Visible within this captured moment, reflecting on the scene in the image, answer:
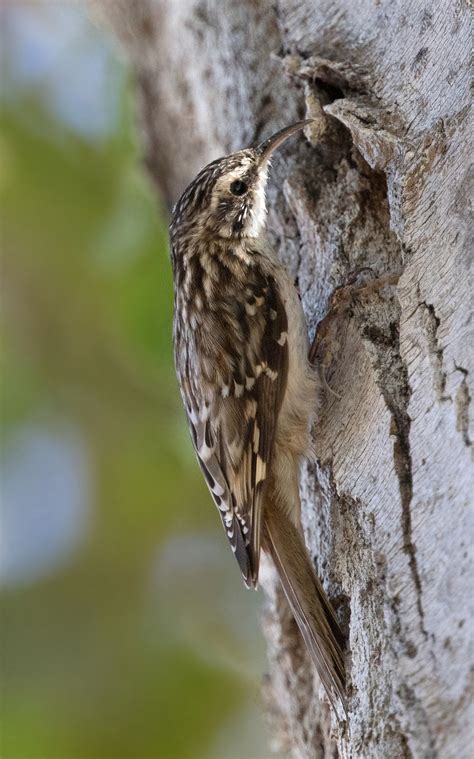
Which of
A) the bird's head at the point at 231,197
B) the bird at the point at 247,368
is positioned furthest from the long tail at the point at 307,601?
the bird's head at the point at 231,197

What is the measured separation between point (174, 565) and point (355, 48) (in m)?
2.53

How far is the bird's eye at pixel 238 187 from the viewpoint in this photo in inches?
101

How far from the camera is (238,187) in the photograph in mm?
2592

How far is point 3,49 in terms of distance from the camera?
434 centimetres

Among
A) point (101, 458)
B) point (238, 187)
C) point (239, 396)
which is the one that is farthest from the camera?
point (101, 458)

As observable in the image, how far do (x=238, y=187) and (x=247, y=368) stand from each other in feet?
Result: 1.66

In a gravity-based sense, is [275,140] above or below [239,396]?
above

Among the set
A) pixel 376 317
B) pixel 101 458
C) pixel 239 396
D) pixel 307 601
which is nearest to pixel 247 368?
pixel 239 396

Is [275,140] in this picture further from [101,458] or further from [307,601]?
[101,458]

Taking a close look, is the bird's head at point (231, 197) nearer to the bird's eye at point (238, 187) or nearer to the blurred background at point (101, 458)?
the bird's eye at point (238, 187)

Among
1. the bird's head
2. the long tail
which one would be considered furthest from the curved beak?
the long tail

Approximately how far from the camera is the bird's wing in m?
2.31

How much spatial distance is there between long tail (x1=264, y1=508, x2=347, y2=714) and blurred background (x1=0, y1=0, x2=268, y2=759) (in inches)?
58.1

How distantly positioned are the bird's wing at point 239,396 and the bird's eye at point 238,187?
0.94 ft
